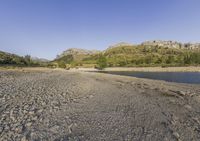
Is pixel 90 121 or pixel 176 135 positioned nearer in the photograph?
pixel 176 135

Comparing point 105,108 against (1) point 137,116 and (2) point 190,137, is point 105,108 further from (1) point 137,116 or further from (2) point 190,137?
(2) point 190,137

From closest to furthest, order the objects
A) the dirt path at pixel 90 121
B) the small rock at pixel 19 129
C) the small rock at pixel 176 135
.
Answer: the small rock at pixel 19 129 → the dirt path at pixel 90 121 → the small rock at pixel 176 135

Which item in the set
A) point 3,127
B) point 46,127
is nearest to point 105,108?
point 46,127

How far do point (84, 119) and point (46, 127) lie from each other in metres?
2.34

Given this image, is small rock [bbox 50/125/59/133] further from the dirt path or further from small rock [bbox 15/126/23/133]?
small rock [bbox 15/126/23/133]

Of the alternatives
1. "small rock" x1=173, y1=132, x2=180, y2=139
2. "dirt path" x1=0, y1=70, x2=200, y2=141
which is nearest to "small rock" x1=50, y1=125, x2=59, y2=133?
"dirt path" x1=0, y1=70, x2=200, y2=141

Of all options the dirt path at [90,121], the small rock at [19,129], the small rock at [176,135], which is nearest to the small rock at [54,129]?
the dirt path at [90,121]

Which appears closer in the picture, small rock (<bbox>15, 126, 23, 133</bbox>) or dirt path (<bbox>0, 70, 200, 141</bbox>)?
small rock (<bbox>15, 126, 23, 133</bbox>)

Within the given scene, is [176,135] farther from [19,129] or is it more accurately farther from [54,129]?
[19,129]

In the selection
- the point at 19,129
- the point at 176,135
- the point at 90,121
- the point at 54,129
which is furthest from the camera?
the point at 90,121

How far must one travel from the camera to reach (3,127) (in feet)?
29.6

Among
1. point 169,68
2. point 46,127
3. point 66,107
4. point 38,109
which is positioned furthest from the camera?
point 169,68

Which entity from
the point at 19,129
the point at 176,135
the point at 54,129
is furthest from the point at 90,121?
the point at 176,135

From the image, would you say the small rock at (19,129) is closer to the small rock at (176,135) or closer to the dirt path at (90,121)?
the dirt path at (90,121)
